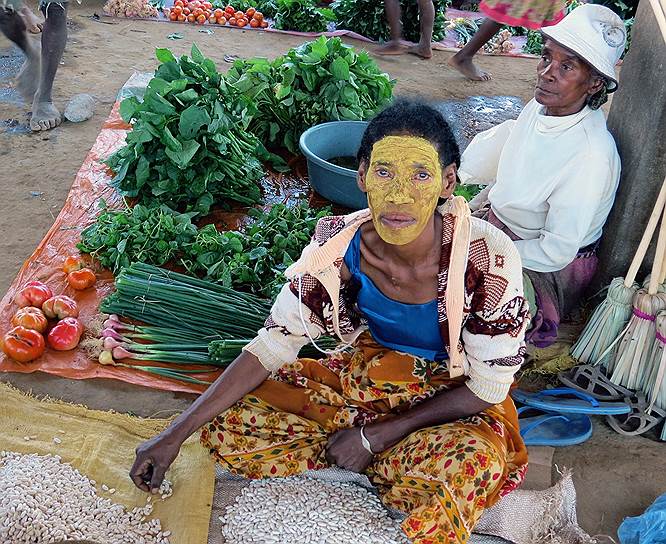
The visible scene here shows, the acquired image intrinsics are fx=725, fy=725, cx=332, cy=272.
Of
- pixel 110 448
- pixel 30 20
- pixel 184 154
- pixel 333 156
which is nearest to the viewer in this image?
pixel 110 448

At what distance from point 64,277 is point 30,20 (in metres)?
2.70

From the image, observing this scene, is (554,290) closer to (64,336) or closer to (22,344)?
(64,336)

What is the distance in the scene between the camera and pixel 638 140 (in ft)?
8.89

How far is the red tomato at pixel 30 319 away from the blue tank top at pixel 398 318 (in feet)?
4.58

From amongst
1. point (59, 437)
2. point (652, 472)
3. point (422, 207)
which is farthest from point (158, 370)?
point (652, 472)

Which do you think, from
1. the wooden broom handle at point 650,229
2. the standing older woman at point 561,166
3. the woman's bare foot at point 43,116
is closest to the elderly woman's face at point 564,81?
the standing older woman at point 561,166

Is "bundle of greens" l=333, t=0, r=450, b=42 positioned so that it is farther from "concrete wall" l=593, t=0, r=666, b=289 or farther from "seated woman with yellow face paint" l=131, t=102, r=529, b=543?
"seated woman with yellow face paint" l=131, t=102, r=529, b=543

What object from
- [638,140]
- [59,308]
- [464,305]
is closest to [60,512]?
[59,308]

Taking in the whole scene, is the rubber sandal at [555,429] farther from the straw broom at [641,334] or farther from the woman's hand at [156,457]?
the woman's hand at [156,457]

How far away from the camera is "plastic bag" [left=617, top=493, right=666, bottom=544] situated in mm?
2086

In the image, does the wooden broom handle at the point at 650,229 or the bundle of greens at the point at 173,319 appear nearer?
the wooden broom handle at the point at 650,229

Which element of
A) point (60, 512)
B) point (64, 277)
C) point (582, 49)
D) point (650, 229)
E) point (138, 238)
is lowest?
point (64, 277)

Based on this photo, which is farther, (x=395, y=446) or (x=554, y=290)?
(x=554, y=290)

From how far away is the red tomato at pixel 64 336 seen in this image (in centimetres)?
280
